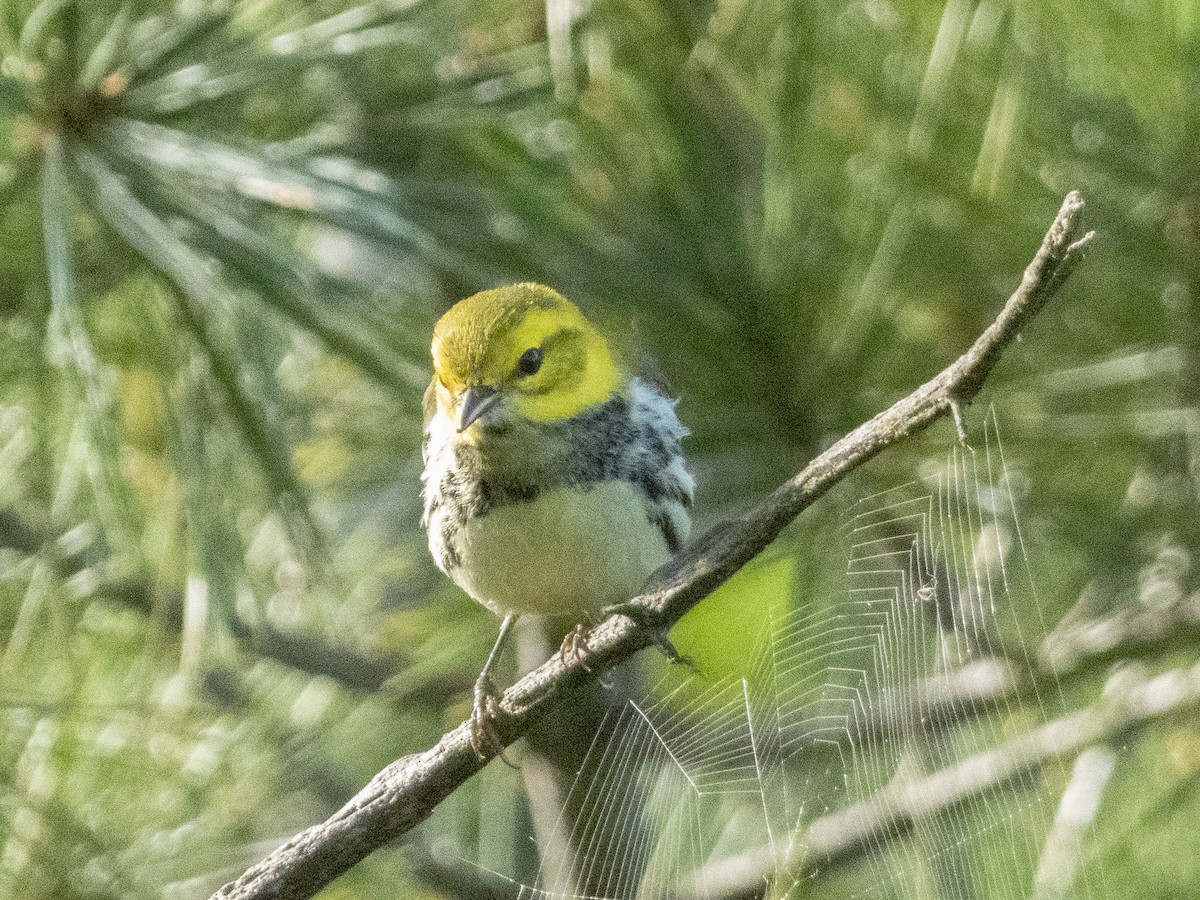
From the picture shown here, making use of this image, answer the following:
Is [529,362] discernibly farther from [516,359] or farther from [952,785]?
[952,785]

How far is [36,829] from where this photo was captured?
1.67 meters

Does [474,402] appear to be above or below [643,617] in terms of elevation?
above

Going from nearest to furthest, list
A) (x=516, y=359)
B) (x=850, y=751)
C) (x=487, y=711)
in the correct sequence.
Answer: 1. (x=850, y=751)
2. (x=487, y=711)
3. (x=516, y=359)

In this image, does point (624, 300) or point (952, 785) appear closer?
point (952, 785)

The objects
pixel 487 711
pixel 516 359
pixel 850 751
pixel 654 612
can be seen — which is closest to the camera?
pixel 654 612

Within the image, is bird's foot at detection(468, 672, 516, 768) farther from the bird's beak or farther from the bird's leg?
the bird's beak

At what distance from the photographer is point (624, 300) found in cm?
154

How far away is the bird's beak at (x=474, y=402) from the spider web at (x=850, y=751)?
0.34 m

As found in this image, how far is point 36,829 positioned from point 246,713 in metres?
0.31

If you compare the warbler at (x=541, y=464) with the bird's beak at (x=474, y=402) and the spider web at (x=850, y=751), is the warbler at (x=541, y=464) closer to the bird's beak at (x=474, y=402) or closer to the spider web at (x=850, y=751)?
the bird's beak at (x=474, y=402)

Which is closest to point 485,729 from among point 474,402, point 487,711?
point 487,711

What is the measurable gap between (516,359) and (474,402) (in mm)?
74

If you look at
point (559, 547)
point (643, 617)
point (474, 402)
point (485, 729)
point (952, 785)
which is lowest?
point (952, 785)

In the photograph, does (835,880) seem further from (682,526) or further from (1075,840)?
(682,526)
